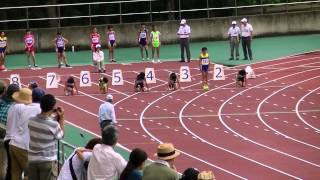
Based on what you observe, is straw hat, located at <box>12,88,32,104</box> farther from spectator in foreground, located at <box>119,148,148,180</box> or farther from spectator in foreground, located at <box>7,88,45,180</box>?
spectator in foreground, located at <box>119,148,148,180</box>

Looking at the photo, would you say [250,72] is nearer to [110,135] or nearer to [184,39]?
[184,39]

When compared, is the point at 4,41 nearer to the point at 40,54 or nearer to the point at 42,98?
the point at 40,54

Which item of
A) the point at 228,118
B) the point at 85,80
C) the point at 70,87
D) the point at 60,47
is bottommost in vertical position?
the point at 228,118

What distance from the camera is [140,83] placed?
29844mm

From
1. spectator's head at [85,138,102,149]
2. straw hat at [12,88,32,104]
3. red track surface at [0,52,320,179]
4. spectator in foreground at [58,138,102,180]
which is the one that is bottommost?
red track surface at [0,52,320,179]

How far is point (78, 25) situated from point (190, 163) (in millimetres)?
24602

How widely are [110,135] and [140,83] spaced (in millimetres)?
20677

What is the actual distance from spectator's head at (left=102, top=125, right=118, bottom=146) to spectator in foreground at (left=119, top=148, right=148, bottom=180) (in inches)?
12.6

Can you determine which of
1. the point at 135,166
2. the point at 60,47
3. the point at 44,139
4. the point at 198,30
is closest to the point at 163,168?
the point at 135,166

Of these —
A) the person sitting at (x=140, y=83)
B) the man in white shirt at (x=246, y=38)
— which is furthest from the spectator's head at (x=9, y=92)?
the man in white shirt at (x=246, y=38)

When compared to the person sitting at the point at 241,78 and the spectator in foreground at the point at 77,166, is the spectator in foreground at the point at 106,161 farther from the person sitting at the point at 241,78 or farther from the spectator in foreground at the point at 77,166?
the person sitting at the point at 241,78

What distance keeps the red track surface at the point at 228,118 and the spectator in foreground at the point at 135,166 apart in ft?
33.4

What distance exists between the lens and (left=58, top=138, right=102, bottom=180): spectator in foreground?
9.64 metres

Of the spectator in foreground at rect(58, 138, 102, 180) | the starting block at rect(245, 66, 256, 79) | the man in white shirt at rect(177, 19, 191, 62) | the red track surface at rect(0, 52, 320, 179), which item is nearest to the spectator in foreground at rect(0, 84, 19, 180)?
the spectator in foreground at rect(58, 138, 102, 180)
